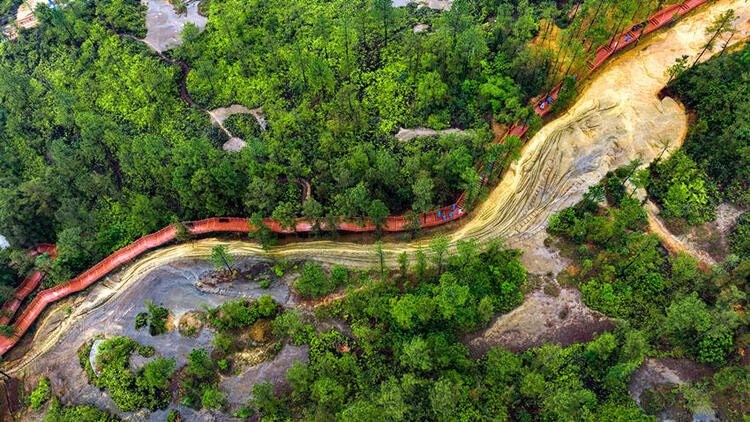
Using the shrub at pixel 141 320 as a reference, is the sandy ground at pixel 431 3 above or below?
above

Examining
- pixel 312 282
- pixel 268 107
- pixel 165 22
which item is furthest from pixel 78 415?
pixel 165 22

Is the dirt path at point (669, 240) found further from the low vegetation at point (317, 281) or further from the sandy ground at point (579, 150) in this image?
the low vegetation at point (317, 281)

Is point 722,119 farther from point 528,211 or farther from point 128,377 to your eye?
point 128,377

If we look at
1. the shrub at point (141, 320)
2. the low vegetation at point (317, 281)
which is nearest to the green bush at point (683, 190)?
the low vegetation at point (317, 281)

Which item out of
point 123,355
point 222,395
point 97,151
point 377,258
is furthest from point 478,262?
point 97,151

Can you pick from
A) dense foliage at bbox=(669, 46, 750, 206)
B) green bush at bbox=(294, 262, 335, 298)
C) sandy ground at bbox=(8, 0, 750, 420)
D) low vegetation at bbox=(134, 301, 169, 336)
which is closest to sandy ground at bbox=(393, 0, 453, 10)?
sandy ground at bbox=(8, 0, 750, 420)

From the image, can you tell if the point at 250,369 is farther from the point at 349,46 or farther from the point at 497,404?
the point at 349,46
